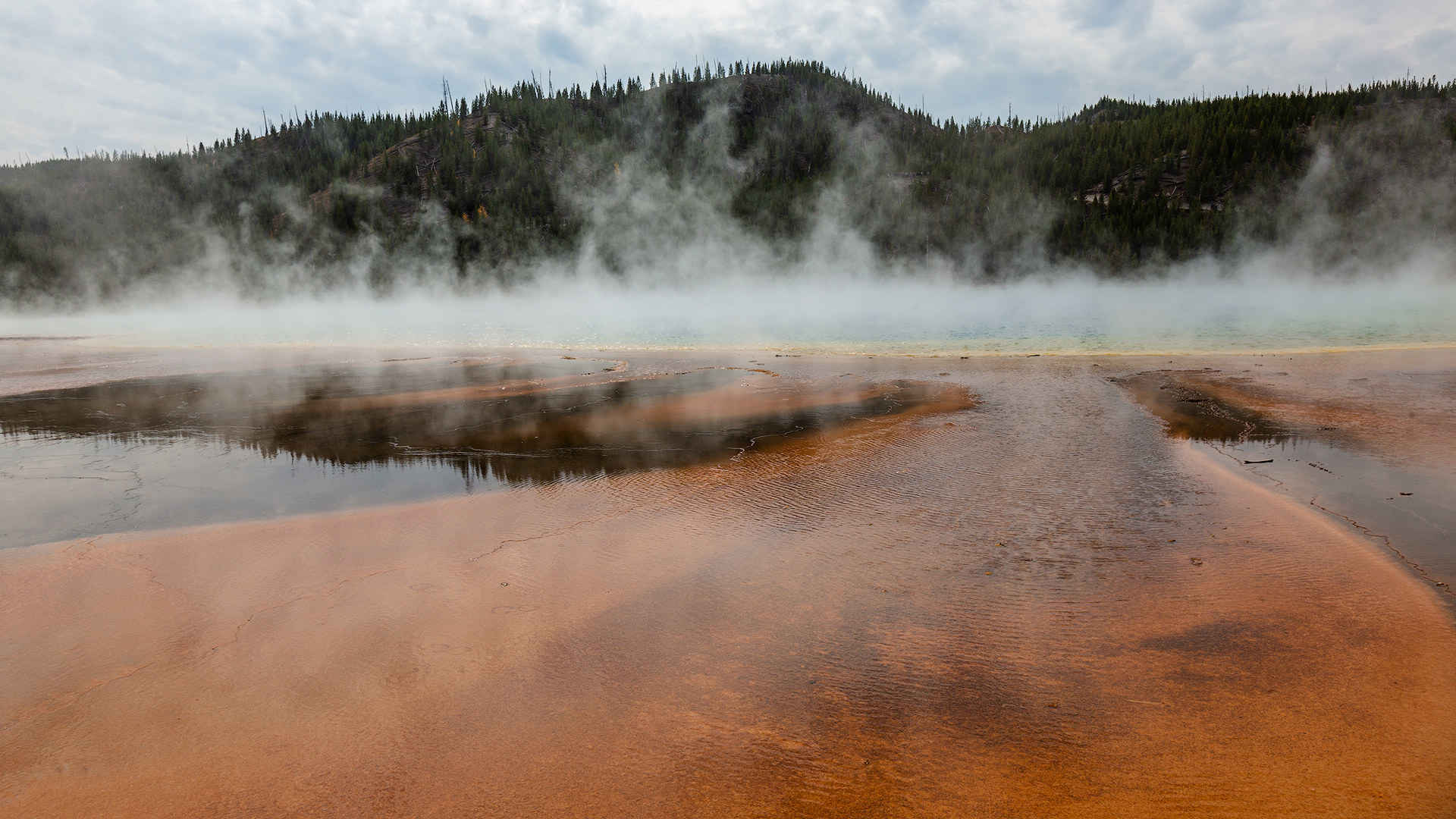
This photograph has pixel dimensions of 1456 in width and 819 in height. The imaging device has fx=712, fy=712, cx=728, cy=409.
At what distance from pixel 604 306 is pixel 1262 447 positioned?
68.0m

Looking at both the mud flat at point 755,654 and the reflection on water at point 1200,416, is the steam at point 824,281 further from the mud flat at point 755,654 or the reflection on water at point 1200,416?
the mud flat at point 755,654

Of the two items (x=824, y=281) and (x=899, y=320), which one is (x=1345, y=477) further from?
(x=824, y=281)

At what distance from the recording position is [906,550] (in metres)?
5.25

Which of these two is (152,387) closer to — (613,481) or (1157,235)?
(613,481)

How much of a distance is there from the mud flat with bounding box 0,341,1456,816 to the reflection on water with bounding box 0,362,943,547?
619 millimetres

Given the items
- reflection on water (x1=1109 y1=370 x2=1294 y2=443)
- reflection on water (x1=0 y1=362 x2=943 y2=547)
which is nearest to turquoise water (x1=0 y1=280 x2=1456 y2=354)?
reflection on water (x1=1109 y1=370 x2=1294 y2=443)

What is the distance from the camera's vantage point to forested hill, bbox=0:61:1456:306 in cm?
8850

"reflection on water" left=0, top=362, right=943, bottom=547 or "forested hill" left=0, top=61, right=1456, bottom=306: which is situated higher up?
"forested hill" left=0, top=61, right=1456, bottom=306

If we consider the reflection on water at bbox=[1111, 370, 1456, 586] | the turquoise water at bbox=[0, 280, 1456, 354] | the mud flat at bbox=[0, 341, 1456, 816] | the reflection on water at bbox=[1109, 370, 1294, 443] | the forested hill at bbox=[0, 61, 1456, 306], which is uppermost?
the forested hill at bbox=[0, 61, 1456, 306]

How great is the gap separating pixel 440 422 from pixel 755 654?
26.8 ft

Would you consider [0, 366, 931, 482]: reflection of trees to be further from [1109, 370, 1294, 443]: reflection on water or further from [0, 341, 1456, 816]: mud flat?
[1109, 370, 1294, 443]: reflection on water

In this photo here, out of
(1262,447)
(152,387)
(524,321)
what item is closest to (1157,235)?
(524,321)

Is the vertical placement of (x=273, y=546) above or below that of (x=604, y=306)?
below

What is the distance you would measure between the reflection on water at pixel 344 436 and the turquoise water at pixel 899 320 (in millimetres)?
11037
